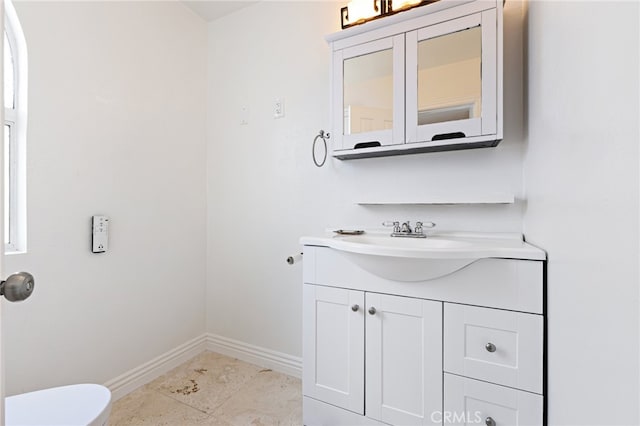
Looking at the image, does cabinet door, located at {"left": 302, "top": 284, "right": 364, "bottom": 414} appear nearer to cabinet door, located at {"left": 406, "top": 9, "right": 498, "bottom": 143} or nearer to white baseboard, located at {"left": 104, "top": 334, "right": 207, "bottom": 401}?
cabinet door, located at {"left": 406, "top": 9, "right": 498, "bottom": 143}

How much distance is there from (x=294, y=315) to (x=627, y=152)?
1.69 m

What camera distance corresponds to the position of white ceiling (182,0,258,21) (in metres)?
1.98

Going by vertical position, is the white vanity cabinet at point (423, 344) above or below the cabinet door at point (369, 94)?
below

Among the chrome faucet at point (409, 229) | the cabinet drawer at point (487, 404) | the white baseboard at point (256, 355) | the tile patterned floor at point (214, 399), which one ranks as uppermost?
the chrome faucet at point (409, 229)

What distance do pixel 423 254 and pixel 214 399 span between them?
1369 mm

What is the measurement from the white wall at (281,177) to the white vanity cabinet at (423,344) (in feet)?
1.51

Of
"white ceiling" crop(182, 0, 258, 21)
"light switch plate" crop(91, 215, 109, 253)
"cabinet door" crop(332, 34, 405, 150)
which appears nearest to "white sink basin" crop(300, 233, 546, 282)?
"cabinet door" crop(332, 34, 405, 150)

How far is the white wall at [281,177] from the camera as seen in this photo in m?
1.50

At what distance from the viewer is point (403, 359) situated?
1164 millimetres

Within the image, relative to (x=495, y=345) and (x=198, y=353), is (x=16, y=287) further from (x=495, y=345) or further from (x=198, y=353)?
(x=198, y=353)

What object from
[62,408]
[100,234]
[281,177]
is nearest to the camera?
[62,408]

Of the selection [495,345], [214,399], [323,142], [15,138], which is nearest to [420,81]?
[323,142]

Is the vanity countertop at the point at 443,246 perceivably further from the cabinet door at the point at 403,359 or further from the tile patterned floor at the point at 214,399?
the tile patterned floor at the point at 214,399

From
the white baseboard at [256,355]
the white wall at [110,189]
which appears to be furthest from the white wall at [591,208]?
the white wall at [110,189]
